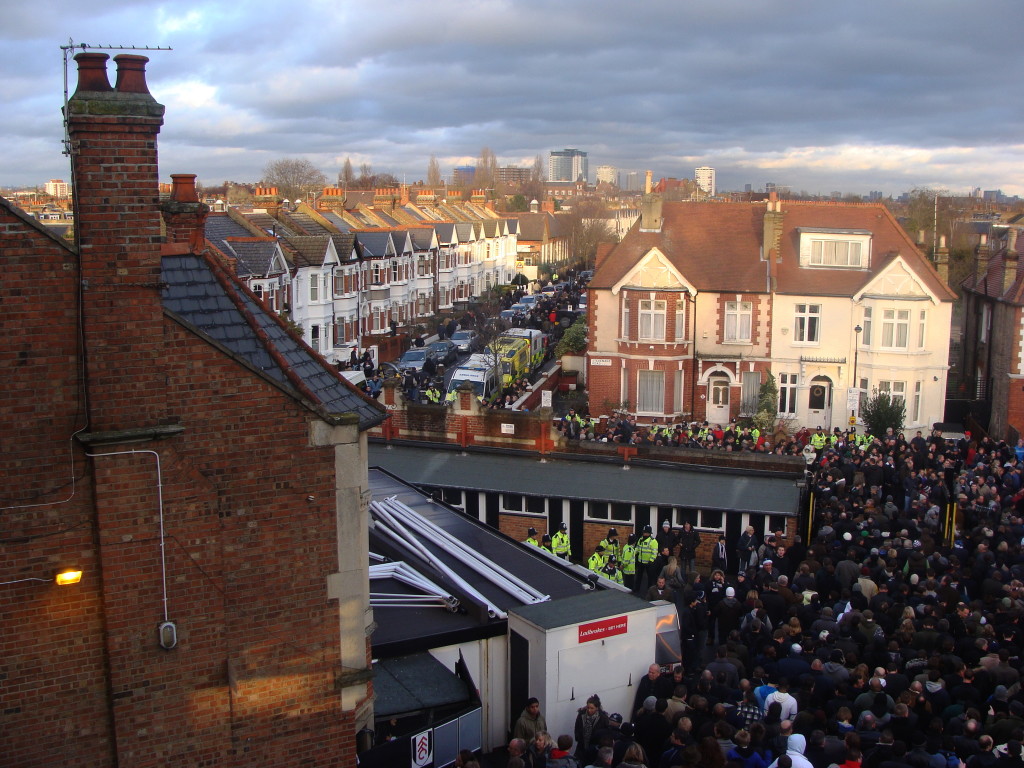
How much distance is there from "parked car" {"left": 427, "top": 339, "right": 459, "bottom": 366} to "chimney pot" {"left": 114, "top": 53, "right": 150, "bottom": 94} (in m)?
35.9

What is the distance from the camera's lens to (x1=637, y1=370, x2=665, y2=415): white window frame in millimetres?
34281

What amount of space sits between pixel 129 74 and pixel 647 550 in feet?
44.1

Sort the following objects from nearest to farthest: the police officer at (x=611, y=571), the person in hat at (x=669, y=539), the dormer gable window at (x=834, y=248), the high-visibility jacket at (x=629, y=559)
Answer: the police officer at (x=611, y=571), the high-visibility jacket at (x=629, y=559), the person in hat at (x=669, y=539), the dormer gable window at (x=834, y=248)

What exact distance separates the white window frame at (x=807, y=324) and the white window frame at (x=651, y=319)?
4621 millimetres

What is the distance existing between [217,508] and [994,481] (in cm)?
1841

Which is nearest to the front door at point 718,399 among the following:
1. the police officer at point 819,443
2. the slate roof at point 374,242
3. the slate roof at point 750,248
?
A: the slate roof at point 750,248

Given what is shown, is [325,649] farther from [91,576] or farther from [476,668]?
[476,668]

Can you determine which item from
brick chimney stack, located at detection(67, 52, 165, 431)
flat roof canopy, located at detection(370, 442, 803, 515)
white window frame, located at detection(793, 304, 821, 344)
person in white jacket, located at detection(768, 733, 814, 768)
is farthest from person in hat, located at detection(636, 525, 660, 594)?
white window frame, located at detection(793, 304, 821, 344)

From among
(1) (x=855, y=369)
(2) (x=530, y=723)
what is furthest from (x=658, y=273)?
(2) (x=530, y=723)

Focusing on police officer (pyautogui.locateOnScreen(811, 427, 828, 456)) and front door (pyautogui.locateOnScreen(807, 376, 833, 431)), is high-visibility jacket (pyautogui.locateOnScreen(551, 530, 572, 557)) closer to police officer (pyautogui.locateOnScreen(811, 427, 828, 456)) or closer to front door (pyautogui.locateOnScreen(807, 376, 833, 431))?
police officer (pyautogui.locateOnScreen(811, 427, 828, 456))

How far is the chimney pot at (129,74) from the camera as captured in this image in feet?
26.1

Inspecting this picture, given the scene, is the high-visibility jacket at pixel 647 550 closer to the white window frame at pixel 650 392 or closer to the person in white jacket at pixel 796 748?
the person in white jacket at pixel 796 748

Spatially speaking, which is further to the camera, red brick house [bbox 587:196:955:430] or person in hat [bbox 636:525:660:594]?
red brick house [bbox 587:196:955:430]

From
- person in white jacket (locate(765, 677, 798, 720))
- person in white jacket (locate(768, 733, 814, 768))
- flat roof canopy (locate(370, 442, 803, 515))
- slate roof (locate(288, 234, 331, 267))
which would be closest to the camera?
person in white jacket (locate(768, 733, 814, 768))
